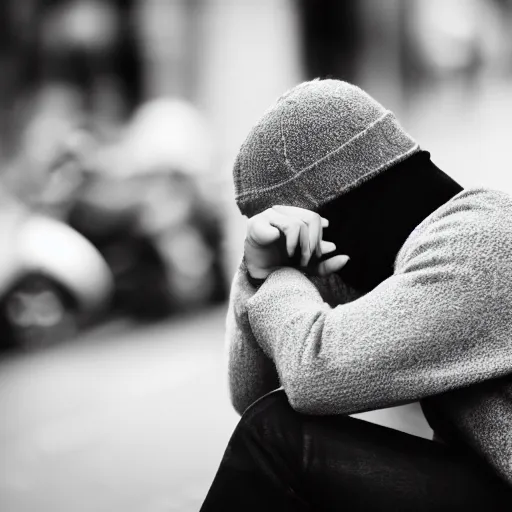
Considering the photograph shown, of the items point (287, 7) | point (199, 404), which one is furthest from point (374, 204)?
point (287, 7)

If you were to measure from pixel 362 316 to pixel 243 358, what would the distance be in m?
0.61

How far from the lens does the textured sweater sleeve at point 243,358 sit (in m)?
2.19

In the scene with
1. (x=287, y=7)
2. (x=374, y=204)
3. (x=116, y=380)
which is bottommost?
(x=116, y=380)

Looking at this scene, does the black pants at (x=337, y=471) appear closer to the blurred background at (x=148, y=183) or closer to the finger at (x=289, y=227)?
the finger at (x=289, y=227)

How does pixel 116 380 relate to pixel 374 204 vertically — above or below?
below

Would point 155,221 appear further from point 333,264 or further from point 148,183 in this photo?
point 333,264

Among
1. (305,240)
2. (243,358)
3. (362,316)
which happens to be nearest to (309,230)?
(305,240)

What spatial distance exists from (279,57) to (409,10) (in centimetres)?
492

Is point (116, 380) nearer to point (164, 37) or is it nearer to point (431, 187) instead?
point (431, 187)

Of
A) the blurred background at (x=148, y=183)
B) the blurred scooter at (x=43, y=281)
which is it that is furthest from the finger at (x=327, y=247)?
the blurred scooter at (x=43, y=281)

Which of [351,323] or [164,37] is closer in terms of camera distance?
[351,323]

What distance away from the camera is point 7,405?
5426 mm

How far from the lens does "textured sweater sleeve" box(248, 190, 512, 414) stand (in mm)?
1710

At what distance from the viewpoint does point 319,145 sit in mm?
2088
